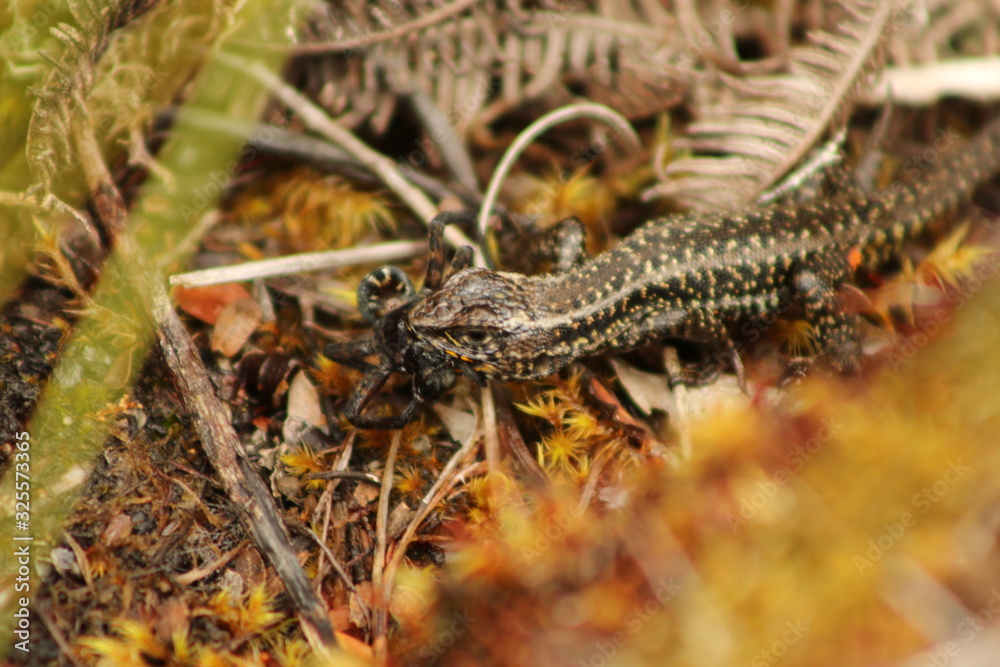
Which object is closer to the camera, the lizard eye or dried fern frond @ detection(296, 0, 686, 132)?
the lizard eye

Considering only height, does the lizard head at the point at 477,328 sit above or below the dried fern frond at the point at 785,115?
below

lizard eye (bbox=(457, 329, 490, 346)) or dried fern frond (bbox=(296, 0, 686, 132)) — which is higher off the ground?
dried fern frond (bbox=(296, 0, 686, 132))

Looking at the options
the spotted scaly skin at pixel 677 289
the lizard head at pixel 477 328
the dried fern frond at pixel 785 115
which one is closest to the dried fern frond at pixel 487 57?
the dried fern frond at pixel 785 115

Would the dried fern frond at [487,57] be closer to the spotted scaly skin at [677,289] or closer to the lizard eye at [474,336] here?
the spotted scaly skin at [677,289]

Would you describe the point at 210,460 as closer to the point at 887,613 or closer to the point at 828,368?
the point at 887,613

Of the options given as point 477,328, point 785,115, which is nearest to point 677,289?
point 477,328

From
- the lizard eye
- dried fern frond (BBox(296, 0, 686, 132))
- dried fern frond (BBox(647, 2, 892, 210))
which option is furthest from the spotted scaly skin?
dried fern frond (BBox(296, 0, 686, 132))

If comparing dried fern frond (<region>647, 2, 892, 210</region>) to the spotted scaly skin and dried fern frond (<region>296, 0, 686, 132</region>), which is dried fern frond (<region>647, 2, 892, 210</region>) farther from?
dried fern frond (<region>296, 0, 686, 132</region>)

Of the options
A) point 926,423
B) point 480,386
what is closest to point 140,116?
point 480,386
